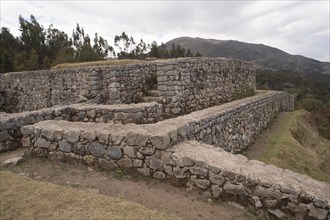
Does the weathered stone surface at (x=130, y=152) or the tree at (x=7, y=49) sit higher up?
the tree at (x=7, y=49)

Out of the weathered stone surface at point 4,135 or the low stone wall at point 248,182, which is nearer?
the low stone wall at point 248,182

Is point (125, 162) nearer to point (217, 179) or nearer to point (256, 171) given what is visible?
point (217, 179)

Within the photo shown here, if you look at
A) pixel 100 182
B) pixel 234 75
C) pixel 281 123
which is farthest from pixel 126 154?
pixel 281 123

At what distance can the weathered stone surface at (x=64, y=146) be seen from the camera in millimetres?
6410

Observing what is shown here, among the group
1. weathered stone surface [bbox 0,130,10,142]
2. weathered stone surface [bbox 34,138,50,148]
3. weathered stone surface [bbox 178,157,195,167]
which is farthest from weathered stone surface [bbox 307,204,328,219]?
weathered stone surface [bbox 0,130,10,142]

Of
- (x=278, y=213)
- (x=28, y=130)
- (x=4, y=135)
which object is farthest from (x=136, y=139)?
(x=4, y=135)

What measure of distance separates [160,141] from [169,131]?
12.8 inches

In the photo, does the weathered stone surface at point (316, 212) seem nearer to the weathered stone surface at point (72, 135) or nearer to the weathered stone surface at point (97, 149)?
the weathered stone surface at point (97, 149)

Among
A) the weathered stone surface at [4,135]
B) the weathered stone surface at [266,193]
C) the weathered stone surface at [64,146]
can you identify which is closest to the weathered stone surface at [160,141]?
the weathered stone surface at [266,193]

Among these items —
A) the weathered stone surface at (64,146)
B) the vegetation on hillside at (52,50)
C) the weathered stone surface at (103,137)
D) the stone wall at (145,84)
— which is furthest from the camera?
the vegetation on hillside at (52,50)

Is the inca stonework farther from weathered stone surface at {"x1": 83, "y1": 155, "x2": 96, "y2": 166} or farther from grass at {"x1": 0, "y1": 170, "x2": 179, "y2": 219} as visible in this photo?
grass at {"x1": 0, "y1": 170, "x2": 179, "y2": 219}

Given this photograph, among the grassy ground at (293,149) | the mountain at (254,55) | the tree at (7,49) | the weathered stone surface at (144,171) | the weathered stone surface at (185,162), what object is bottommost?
the grassy ground at (293,149)

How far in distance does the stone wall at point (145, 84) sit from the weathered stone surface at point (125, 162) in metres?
4.62

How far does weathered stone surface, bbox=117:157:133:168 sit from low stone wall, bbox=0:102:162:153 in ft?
8.18
